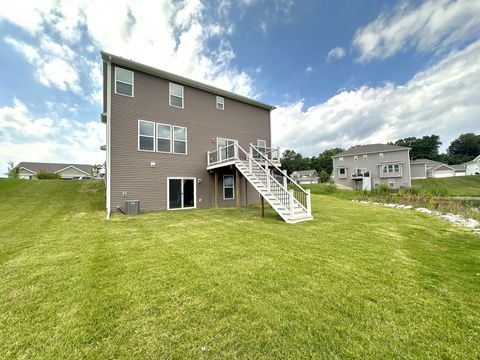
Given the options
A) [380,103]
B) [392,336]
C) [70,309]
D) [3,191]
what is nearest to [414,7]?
[380,103]

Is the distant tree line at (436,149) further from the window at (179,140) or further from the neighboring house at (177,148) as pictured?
the window at (179,140)

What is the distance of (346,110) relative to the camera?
21.0m

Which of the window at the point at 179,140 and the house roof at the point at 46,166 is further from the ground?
the house roof at the point at 46,166

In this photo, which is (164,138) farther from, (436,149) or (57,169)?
(436,149)

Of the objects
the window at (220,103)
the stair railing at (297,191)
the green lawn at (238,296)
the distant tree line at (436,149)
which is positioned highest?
the distant tree line at (436,149)

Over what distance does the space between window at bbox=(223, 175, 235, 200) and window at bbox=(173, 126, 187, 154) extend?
10.4 feet

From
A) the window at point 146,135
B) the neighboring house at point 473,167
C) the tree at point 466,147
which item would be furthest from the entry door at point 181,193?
the tree at point 466,147

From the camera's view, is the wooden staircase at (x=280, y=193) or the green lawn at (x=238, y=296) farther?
the wooden staircase at (x=280, y=193)

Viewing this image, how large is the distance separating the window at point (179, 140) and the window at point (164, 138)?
0.28m

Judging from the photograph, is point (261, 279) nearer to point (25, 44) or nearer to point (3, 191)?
point (25, 44)

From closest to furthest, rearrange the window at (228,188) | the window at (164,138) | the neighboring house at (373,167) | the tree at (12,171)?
the window at (164,138) < the window at (228,188) < the tree at (12,171) < the neighboring house at (373,167)

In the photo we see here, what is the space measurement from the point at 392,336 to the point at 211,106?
13.0 meters

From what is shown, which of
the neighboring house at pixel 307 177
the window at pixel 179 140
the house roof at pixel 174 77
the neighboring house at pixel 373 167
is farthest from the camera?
the neighboring house at pixel 307 177

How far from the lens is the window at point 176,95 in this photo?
11.6m
